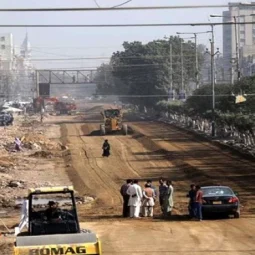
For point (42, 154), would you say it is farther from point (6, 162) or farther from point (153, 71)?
point (153, 71)

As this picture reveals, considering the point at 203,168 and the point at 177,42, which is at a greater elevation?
the point at 177,42

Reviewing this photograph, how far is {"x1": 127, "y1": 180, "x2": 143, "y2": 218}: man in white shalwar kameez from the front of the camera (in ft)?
101

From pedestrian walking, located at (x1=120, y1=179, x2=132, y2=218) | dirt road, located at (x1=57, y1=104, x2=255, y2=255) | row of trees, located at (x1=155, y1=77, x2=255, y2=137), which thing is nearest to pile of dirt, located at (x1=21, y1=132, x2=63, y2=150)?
dirt road, located at (x1=57, y1=104, x2=255, y2=255)

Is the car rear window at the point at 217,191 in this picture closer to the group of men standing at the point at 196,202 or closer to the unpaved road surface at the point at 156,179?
the group of men standing at the point at 196,202

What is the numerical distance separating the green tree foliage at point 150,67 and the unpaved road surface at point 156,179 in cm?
3825

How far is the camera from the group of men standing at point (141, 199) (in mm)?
30922

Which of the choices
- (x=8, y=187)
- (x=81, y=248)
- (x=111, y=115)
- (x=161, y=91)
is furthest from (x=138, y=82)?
(x=81, y=248)

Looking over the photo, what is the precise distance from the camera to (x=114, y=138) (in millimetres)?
A: 82438

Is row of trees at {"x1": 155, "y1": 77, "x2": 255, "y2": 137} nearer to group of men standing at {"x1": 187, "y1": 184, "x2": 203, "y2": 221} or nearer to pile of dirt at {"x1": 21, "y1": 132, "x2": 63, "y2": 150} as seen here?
pile of dirt at {"x1": 21, "y1": 132, "x2": 63, "y2": 150}

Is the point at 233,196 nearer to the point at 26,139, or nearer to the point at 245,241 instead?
the point at 245,241

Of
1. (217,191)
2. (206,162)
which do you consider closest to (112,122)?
(206,162)

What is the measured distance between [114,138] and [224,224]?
53.9 m

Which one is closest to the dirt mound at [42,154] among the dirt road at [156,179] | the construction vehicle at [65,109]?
the dirt road at [156,179]

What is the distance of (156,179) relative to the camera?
48031 millimetres
